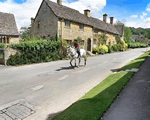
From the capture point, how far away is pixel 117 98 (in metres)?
5.43

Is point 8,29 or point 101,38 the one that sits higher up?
point 8,29

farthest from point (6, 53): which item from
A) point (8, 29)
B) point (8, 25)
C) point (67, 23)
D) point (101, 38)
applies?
point (101, 38)

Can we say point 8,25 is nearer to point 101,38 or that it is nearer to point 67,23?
point 67,23

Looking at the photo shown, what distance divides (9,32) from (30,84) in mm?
19022

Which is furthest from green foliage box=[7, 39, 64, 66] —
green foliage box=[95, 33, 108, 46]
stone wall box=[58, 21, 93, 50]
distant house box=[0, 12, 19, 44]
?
green foliage box=[95, 33, 108, 46]

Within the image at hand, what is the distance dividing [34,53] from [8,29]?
36.5ft

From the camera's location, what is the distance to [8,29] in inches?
939

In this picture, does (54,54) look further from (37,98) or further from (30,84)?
Result: (37,98)

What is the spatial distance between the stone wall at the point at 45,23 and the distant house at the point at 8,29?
4209 mm

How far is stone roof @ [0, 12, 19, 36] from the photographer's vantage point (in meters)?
23.1

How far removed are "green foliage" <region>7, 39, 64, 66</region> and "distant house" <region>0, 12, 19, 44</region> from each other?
881 centimetres

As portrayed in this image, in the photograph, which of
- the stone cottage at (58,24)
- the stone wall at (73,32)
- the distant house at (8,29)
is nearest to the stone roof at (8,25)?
the distant house at (8,29)

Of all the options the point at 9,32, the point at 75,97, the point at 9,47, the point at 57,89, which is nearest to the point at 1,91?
the point at 57,89

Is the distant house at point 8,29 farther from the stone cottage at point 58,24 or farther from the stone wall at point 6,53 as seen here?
the stone wall at point 6,53
